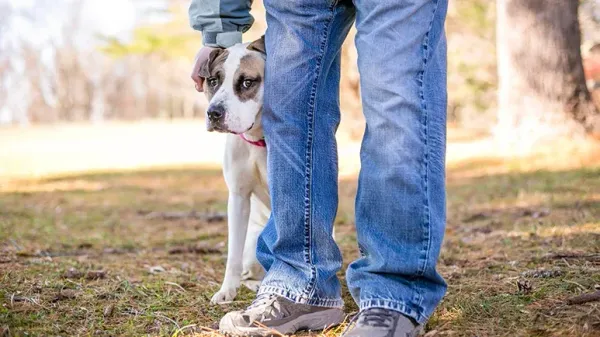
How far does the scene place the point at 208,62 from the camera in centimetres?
280

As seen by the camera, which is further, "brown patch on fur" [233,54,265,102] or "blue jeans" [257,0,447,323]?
"brown patch on fur" [233,54,265,102]

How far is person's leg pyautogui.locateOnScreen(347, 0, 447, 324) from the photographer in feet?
6.53

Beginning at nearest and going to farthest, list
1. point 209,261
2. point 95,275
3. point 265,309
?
point 265,309 < point 95,275 < point 209,261

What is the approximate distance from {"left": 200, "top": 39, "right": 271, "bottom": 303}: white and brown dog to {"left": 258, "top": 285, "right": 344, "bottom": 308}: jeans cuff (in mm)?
461

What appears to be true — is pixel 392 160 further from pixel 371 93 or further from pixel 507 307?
pixel 507 307

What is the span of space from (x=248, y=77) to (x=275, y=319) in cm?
100

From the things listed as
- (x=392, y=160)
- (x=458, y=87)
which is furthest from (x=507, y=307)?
(x=458, y=87)

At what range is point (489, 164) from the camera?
7.53m

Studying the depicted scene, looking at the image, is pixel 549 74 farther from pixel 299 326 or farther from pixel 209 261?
pixel 299 326

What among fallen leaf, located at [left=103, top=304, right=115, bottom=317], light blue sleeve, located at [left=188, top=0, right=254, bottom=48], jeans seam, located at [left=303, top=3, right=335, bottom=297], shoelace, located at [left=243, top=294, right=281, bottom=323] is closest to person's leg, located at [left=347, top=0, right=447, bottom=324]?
jeans seam, located at [left=303, top=3, right=335, bottom=297]

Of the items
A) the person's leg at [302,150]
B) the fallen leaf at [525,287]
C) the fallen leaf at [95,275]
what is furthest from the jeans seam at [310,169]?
the fallen leaf at [95,275]

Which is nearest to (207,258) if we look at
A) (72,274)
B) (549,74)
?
(72,274)

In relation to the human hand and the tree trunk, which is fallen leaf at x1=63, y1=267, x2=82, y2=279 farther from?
the tree trunk

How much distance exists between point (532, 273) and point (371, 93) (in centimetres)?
111
